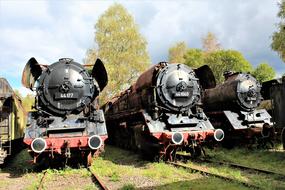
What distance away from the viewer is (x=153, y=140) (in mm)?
10594

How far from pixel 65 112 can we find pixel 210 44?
42.6 m

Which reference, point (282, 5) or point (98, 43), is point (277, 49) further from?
point (98, 43)

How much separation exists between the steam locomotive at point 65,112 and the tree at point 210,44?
134 feet

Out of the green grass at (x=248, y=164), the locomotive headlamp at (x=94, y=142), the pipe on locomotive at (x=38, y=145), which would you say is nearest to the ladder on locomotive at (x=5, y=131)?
the pipe on locomotive at (x=38, y=145)

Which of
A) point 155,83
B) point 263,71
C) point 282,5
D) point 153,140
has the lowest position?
point 153,140

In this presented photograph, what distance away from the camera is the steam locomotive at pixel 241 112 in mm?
12891

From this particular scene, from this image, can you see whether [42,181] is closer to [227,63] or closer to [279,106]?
[279,106]

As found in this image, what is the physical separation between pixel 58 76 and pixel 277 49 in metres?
21.4

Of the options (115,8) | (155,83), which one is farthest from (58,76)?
(115,8)

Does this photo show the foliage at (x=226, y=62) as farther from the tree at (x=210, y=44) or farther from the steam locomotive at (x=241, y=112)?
the steam locomotive at (x=241, y=112)

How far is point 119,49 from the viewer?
94.6ft

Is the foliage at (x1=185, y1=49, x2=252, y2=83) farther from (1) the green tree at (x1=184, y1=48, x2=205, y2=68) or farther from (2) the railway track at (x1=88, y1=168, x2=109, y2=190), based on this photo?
(2) the railway track at (x1=88, y1=168, x2=109, y2=190)

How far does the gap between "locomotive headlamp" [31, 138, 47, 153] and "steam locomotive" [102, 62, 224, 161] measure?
2955 millimetres

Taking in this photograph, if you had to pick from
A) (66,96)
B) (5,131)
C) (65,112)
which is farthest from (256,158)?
(5,131)
